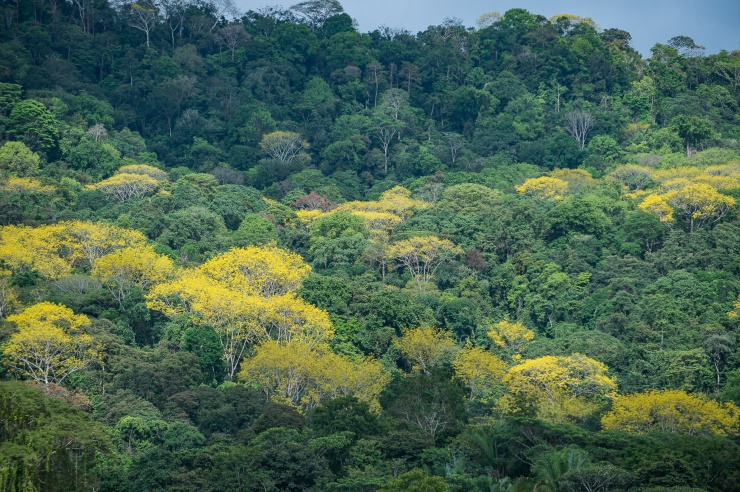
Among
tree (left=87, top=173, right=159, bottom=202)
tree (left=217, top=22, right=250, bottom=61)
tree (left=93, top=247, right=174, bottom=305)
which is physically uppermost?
tree (left=217, top=22, right=250, bottom=61)

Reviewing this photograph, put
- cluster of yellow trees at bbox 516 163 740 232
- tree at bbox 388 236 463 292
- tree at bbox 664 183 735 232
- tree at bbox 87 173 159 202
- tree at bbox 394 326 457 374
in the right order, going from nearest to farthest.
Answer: tree at bbox 394 326 457 374 → tree at bbox 388 236 463 292 → tree at bbox 664 183 735 232 → cluster of yellow trees at bbox 516 163 740 232 → tree at bbox 87 173 159 202

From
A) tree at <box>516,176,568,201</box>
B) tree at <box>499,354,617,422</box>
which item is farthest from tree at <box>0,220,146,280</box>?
tree at <box>516,176,568,201</box>

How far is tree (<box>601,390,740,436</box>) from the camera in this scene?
118 ft

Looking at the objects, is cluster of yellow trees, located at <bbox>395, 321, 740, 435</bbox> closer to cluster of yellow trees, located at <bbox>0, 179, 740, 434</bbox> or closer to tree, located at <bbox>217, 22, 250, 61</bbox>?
cluster of yellow trees, located at <bbox>0, 179, 740, 434</bbox>

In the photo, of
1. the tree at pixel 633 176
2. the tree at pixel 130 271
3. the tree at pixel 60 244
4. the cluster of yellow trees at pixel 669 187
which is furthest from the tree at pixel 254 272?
the tree at pixel 633 176

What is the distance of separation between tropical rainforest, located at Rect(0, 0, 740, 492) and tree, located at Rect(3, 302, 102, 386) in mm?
121

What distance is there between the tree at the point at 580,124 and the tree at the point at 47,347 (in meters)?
Result: 38.1

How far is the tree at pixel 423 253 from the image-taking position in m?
51.3

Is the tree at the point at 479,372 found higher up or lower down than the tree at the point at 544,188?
lower down

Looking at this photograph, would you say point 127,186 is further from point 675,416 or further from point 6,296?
point 675,416

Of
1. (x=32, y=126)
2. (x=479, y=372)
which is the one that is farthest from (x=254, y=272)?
(x=32, y=126)

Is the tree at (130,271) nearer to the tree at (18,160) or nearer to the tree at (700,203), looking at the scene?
the tree at (18,160)

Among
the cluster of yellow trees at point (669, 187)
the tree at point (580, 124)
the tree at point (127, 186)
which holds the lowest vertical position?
the tree at point (127, 186)

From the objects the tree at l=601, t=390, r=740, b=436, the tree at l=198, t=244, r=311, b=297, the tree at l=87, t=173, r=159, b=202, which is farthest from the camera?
the tree at l=87, t=173, r=159, b=202
